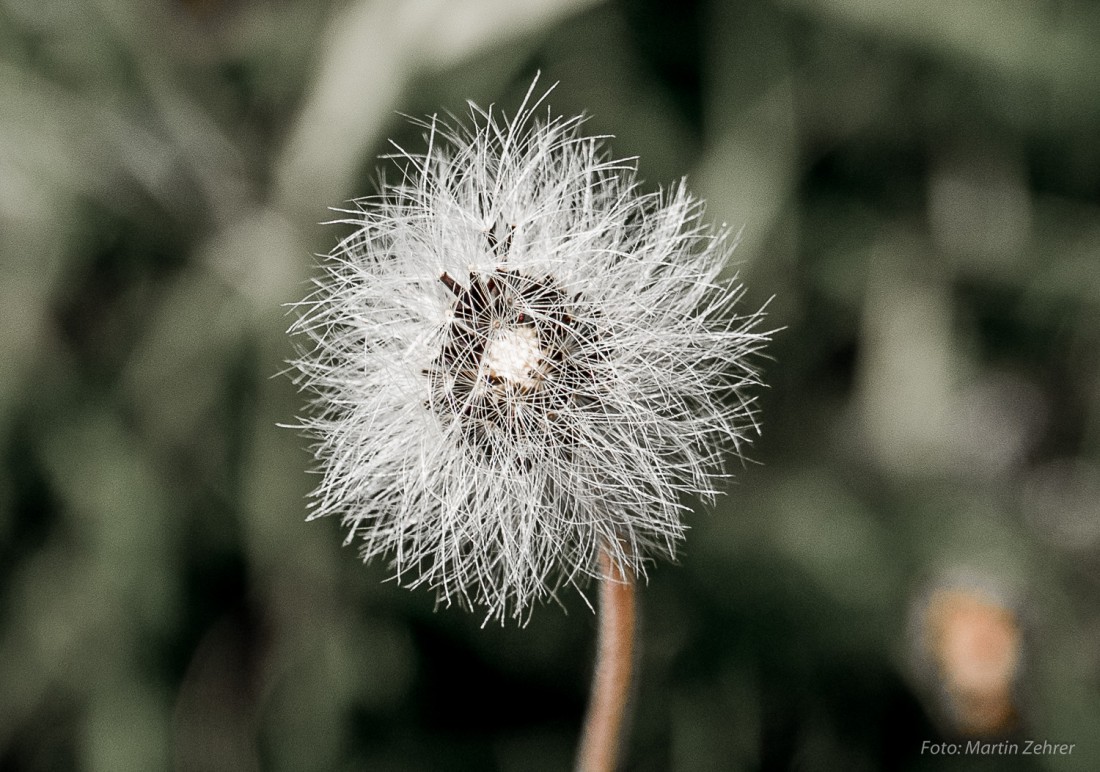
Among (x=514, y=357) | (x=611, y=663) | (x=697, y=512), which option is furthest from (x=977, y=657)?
(x=514, y=357)

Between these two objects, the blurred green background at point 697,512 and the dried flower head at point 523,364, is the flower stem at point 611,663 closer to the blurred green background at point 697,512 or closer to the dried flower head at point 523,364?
the dried flower head at point 523,364

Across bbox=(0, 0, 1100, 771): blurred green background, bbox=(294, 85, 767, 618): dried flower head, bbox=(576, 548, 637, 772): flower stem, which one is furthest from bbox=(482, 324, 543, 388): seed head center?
bbox=(0, 0, 1100, 771): blurred green background

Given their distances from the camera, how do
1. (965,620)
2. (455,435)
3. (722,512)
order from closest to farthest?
(455,435) → (965,620) → (722,512)

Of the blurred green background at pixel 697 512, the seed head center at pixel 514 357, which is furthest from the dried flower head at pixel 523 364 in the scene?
the blurred green background at pixel 697 512

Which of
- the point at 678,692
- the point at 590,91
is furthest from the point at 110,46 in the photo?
the point at 678,692

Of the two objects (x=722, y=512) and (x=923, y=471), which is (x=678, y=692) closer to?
(x=722, y=512)

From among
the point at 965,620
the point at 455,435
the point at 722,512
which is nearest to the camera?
the point at 455,435

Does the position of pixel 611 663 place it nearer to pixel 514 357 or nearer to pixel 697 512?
pixel 514 357

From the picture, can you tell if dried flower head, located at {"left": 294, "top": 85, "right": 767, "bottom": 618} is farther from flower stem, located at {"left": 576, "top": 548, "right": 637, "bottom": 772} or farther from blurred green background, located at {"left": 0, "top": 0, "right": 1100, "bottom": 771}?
blurred green background, located at {"left": 0, "top": 0, "right": 1100, "bottom": 771}
